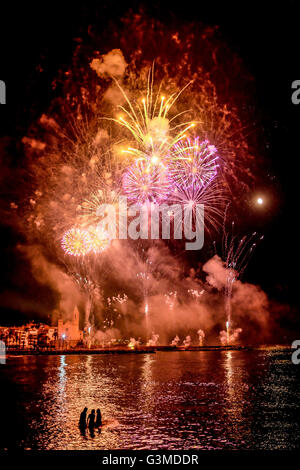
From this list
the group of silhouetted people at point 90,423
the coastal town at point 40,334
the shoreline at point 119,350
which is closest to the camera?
the group of silhouetted people at point 90,423

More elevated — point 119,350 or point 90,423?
point 90,423

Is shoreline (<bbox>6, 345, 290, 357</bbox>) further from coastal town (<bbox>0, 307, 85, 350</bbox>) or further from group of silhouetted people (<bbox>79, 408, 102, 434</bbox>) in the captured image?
group of silhouetted people (<bbox>79, 408, 102, 434</bbox>)

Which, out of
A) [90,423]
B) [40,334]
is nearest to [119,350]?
[40,334]

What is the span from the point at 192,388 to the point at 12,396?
10.2 metres

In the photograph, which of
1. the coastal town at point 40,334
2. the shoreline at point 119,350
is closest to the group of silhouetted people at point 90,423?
the shoreline at point 119,350

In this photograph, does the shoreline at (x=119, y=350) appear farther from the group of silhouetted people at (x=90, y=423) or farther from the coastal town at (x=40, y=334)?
the group of silhouetted people at (x=90, y=423)

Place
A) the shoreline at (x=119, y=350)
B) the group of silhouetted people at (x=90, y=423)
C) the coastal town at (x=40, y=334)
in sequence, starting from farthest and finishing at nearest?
the coastal town at (x=40, y=334), the shoreline at (x=119, y=350), the group of silhouetted people at (x=90, y=423)

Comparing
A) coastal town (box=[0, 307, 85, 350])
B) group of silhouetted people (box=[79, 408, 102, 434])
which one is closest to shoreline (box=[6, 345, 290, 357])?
coastal town (box=[0, 307, 85, 350])

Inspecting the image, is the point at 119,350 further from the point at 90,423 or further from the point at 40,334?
the point at 90,423

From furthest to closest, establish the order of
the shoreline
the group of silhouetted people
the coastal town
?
1. the coastal town
2. the shoreline
3. the group of silhouetted people
